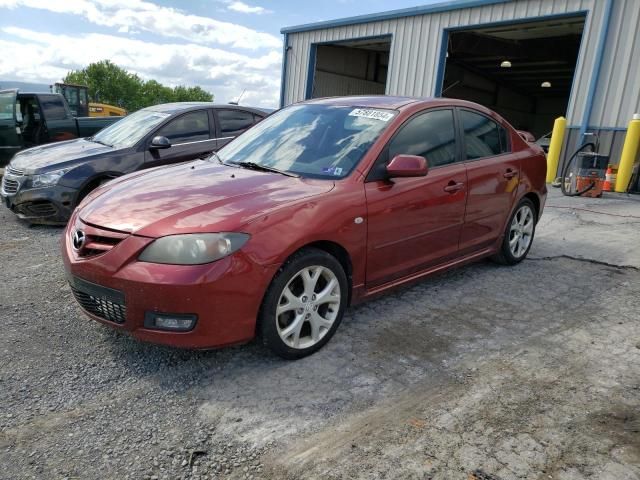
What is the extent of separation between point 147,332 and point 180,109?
4.82m

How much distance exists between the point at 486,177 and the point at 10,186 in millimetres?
5480

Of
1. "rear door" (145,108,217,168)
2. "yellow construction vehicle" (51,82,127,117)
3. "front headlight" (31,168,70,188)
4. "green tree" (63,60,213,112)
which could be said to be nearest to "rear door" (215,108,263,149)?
"rear door" (145,108,217,168)

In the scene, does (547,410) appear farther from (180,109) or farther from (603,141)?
(603,141)

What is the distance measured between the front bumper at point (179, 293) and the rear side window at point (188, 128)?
412 cm

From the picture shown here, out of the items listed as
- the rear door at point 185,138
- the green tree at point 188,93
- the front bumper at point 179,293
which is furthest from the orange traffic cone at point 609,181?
the green tree at point 188,93

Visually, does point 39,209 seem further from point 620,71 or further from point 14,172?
point 620,71

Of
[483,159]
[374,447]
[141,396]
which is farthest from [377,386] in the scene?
[483,159]

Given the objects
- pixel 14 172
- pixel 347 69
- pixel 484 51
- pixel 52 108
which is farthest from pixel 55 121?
pixel 484 51

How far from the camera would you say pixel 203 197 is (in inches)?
117

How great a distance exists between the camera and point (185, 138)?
22.0 feet

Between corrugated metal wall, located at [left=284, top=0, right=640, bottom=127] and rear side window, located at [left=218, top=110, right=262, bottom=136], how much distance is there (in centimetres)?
778

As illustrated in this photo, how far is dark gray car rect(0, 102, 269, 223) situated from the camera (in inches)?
226

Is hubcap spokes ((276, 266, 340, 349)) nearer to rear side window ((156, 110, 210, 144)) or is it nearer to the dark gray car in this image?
the dark gray car

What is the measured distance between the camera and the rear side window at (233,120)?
710cm
